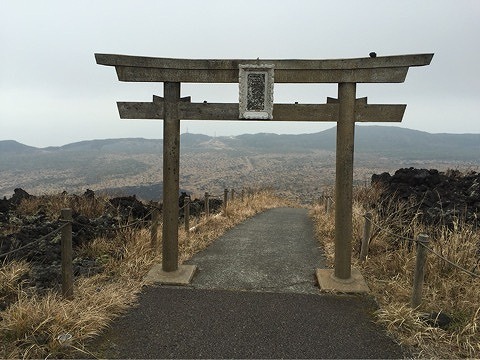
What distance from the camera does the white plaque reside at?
16.0 feet

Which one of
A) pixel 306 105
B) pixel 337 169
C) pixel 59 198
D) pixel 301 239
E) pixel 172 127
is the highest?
pixel 306 105

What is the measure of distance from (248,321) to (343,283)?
1772mm

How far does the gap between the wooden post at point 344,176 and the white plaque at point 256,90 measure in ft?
3.35

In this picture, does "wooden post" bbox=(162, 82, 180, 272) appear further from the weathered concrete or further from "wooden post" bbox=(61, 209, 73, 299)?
"wooden post" bbox=(61, 209, 73, 299)

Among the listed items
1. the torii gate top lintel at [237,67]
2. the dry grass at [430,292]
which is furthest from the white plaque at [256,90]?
the dry grass at [430,292]

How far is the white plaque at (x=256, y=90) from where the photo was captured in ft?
16.0

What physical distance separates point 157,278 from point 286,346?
94.6 inches

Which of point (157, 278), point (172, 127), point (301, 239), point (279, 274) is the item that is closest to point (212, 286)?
point (157, 278)

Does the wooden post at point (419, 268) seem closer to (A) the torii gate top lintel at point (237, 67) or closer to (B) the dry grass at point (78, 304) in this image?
(A) the torii gate top lintel at point (237, 67)

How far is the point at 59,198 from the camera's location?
34.1 ft

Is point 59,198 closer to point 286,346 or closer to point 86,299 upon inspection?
point 86,299

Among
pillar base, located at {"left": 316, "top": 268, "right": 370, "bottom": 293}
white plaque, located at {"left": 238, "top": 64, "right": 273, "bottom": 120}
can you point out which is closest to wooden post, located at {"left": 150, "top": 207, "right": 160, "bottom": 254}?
white plaque, located at {"left": 238, "top": 64, "right": 273, "bottom": 120}

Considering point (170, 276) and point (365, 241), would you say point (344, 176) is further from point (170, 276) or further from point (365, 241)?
point (170, 276)

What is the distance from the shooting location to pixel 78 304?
3979 millimetres
